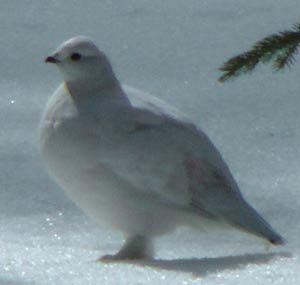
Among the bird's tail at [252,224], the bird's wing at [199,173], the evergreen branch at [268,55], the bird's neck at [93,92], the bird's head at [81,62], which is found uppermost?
the evergreen branch at [268,55]

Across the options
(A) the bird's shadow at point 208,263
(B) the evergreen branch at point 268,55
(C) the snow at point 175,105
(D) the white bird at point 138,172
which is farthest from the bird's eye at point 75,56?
(B) the evergreen branch at point 268,55

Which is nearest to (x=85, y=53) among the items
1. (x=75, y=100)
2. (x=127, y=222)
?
(x=75, y=100)

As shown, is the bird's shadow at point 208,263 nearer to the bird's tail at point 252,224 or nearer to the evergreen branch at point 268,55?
the bird's tail at point 252,224

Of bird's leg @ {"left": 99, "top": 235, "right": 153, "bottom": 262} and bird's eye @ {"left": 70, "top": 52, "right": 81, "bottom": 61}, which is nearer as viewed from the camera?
bird's leg @ {"left": 99, "top": 235, "right": 153, "bottom": 262}

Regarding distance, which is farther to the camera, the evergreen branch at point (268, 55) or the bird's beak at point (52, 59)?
the bird's beak at point (52, 59)

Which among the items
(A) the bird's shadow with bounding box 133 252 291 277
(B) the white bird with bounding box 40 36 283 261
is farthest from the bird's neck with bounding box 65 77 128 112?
(A) the bird's shadow with bounding box 133 252 291 277

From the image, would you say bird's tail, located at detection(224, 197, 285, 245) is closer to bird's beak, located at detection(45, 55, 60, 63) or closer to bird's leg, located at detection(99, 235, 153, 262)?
bird's leg, located at detection(99, 235, 153, 262)

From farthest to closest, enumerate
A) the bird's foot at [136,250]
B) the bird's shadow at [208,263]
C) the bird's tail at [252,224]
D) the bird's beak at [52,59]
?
the bird's beak at [52,59] → the bird's foot at [136,250] → the bird's tail at [252,224] → the bird's shadow at [208,263]

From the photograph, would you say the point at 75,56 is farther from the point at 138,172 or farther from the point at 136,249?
the point at 136,249

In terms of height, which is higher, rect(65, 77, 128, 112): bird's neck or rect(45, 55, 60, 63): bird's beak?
rect(45, 55, 60, 63): bird's beak

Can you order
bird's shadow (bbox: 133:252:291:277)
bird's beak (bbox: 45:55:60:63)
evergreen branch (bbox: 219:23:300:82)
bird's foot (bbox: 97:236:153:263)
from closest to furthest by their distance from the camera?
1. evergreen branch (bbox: 219:23:300:82)
2. bird's shadow (bbox: 133:252:291:277)
3. bird's foot (bbox: 97:236:153:263)
4. bird's beak (bbox: 45:55:60:63)
